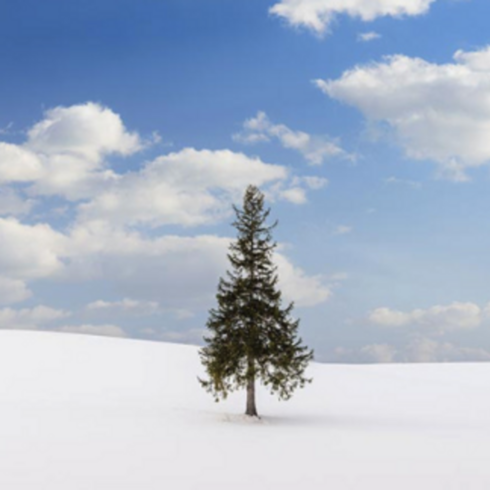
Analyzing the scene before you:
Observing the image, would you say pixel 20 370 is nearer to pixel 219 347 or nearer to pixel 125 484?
pixel 219 347

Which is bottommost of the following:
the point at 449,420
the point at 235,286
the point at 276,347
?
the point at 449,420

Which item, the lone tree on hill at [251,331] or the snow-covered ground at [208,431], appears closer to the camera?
the snow-covered ground at [208,431]

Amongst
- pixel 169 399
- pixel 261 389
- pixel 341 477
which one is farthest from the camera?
pixel 261 389

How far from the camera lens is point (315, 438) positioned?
25641mm

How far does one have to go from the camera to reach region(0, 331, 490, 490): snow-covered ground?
1794 centimetres

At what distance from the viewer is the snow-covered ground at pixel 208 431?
17.9m

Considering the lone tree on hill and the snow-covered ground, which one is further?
the lone tree on hill

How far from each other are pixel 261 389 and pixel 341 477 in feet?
104

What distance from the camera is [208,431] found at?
26734mm

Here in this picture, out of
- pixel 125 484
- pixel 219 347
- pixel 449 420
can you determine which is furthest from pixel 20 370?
pixel 125 484

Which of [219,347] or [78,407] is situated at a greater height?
[219,347]

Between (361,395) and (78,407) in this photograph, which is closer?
(78,407)

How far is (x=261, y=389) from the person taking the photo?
49.4 metres

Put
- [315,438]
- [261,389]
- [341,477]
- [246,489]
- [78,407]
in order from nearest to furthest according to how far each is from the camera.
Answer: [246,489]
[341,477]
[315,438]
[78,407]
[261,389]
